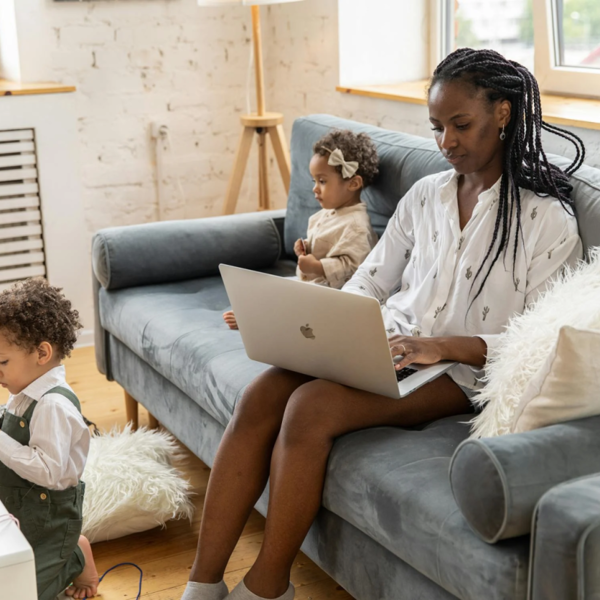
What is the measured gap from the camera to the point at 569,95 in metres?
2.76

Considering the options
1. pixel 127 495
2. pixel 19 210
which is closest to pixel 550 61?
pixel 127 495

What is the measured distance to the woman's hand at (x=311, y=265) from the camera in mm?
2342

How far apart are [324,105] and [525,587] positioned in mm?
2632

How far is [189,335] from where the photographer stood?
222 centimetres

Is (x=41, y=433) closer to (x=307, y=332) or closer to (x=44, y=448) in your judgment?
(x=44, y=448)

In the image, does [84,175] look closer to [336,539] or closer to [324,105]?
[324,105]

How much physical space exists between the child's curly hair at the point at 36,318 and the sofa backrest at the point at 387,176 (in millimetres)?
977

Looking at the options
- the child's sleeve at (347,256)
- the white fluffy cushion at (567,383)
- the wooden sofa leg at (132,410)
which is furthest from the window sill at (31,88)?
the white fluffy cushion at (567,383)

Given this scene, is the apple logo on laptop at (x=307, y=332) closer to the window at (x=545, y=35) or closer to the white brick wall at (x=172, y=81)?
the window at (x=545, y=35)

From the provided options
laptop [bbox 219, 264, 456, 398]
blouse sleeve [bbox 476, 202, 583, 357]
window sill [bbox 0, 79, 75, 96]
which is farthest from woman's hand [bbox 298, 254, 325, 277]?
window sill [bbox 0, 79, 75, 96]

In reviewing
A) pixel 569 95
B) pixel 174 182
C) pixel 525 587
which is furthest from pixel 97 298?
pixel 525 587

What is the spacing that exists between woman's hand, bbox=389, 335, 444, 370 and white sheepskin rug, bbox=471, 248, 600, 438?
122 mm

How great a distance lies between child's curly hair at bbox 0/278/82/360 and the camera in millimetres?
1682

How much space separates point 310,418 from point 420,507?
297 mm
